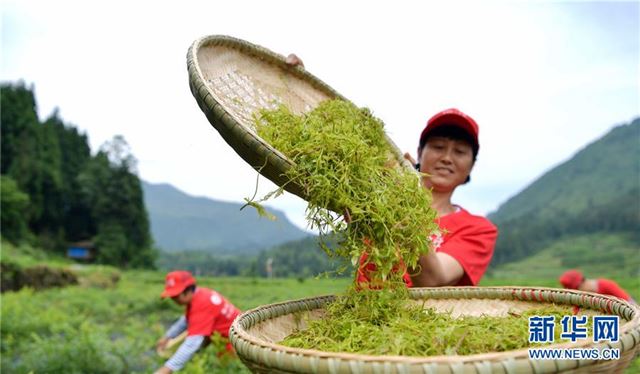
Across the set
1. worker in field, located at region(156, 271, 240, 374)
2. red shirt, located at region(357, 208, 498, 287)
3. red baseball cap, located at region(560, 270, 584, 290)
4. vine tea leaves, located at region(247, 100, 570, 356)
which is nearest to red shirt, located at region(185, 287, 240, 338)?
worker in field, located at region(156, 271, 240, 374)

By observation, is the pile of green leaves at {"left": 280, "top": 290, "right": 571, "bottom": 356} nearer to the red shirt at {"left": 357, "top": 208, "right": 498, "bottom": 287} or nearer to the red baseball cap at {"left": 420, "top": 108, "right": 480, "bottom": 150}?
the red shirt at {"left": 357, "top": 208, "right": 498, "bottom": 287}

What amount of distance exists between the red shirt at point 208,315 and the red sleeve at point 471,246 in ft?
8.00

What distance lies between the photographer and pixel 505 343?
1.63m

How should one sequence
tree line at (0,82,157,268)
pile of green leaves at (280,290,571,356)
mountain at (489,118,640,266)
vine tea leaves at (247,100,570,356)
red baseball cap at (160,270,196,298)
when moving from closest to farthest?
pile of green leaves at (280,290,571,356) → vine tea leaves at (247,100,570,356) → red baseball cap at (160,270,196,298) → tree line at (0,82,157,268) → mountain at (489,118,640,266)

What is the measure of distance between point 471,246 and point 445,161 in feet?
1.46

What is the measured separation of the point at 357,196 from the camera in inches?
80.0

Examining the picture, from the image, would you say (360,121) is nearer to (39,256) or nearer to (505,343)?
(505,343)

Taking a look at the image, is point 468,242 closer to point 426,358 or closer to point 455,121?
point 455,121

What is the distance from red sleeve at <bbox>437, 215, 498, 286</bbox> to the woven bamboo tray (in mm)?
411

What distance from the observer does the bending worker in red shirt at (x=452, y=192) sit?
2686 millimetres

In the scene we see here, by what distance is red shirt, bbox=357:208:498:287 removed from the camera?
2686 millimetres

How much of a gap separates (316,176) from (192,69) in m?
0.65

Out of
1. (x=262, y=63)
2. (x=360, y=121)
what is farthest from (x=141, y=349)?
(x=360, y=121)

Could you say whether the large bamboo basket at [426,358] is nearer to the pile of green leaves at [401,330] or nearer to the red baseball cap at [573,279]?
the pile of green leaves at [401,330]
